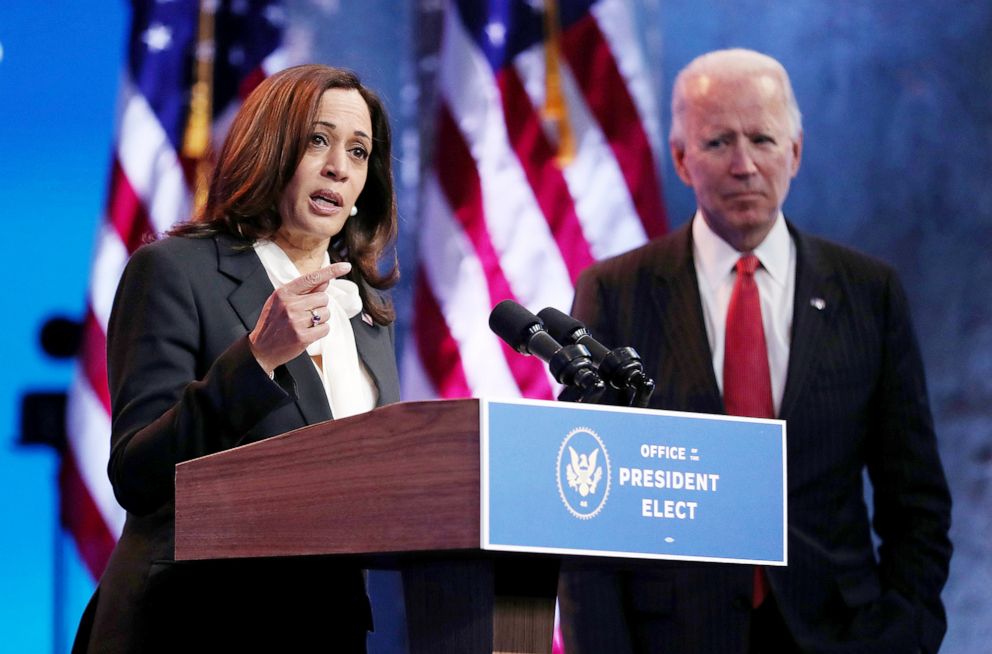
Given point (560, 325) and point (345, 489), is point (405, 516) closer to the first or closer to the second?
point (345, 489)

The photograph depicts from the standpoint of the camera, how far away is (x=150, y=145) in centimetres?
397

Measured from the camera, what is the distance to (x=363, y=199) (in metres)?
2.57

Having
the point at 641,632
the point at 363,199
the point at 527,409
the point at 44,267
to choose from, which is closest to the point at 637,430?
the point at 527,409

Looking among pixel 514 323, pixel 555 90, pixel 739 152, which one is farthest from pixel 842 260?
pixel 514 323

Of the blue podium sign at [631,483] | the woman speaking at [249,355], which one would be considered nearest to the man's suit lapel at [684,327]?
the woman speaking at [249,355]

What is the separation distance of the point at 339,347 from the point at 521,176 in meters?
2.08

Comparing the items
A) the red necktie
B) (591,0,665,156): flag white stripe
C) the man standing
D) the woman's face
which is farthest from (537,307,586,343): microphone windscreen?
(591,0,665,156): flag white stripe

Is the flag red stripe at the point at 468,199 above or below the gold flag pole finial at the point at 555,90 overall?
below

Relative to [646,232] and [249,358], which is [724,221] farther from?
[249,358]

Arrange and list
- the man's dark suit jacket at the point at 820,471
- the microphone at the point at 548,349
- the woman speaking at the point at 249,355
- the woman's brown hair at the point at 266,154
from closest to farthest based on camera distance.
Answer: the microphone at the point at 548,349, the woman speaking at the point at 249,355, the woman's brown hair at the point at 266,154, the man's dark suit jacket at the point at 820,471

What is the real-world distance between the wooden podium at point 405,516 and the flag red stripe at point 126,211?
7.29ft

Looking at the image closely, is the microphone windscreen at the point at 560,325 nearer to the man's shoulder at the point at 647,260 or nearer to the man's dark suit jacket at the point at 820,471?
the man's dark suit jacket at the point at 820,471

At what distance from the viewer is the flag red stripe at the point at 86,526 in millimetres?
3762

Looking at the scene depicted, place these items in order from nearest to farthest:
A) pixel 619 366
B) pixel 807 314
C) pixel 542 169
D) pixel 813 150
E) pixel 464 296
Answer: pixel 619 366 < pixel 807 314 < pixel 464 296 < pixel 542 169 < pixel 813 150
